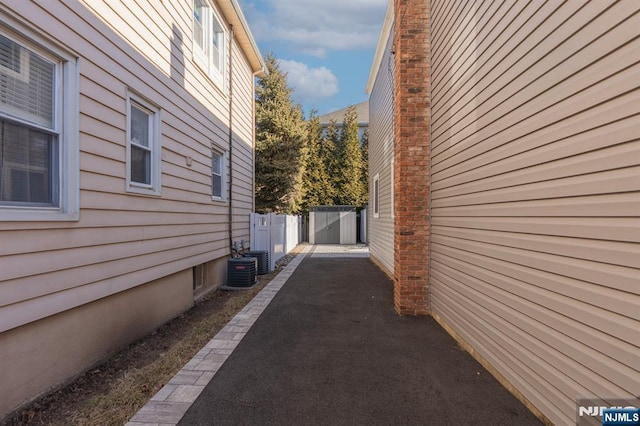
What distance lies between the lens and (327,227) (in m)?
17.5

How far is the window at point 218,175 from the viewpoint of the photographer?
7062 mm

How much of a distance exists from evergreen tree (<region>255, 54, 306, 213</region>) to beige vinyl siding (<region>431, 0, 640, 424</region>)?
1192cm

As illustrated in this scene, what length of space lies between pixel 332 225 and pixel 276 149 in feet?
17.6

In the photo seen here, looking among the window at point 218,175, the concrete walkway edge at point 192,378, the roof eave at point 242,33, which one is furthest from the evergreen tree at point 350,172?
the concrete walkway edge at point 192,378

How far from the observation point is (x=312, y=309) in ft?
16.6

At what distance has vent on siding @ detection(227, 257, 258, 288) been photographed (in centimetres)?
681

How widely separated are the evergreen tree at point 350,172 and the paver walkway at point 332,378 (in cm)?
1507

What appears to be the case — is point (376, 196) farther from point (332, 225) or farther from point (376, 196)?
point (332, 225)

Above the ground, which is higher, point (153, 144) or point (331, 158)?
point (331, 158)

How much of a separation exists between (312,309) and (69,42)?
4462 mm

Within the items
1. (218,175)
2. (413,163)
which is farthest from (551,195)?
(218,175)

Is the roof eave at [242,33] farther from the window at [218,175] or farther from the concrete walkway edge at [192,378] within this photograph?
the concrete walkway edge at [192,378]

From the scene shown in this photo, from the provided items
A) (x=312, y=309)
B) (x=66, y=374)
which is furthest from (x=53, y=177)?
(x=312, y=309)

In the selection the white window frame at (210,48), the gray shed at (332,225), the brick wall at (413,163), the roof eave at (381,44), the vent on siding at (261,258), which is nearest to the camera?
the brick wall at (413,163)
